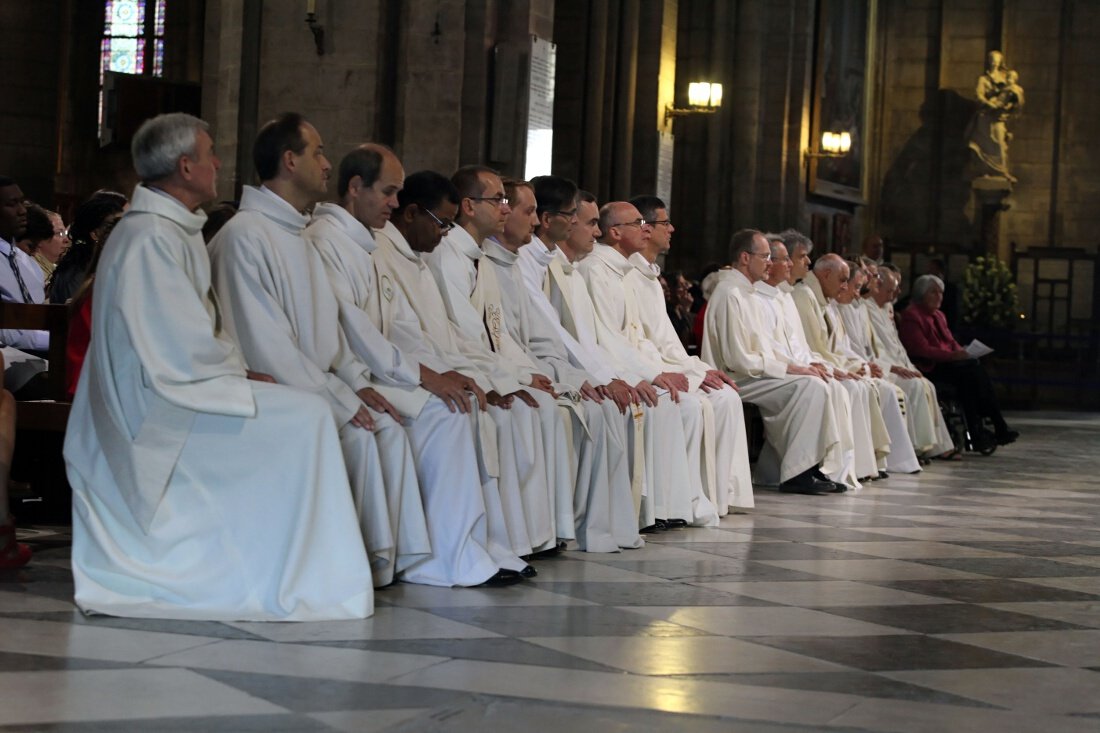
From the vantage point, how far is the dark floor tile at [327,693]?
3756mm

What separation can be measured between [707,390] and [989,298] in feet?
48.3

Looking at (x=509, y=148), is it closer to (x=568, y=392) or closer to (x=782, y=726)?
(x=568, y=392)

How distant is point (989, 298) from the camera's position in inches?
875

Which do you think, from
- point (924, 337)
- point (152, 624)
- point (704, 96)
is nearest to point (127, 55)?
point (704, 96)

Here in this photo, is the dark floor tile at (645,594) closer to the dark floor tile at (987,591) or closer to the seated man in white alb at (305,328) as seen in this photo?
the seated man in white alb at (305,328)

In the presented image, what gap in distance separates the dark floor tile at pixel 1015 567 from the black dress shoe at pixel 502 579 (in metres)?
1.97

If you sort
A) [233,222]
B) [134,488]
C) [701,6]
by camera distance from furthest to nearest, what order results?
[701,6]
[233,222]
[134,488]

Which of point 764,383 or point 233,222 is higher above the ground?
point 233,222

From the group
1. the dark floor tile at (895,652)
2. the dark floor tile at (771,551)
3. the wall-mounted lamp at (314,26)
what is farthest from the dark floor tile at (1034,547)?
the wall-mounted lamp at (314,26)

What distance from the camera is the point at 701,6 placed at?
19.8 m

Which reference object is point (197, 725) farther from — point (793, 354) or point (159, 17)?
point (159, 17)

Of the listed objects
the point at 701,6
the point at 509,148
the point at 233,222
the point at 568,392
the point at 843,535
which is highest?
the point at 701,6

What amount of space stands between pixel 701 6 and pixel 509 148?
9.19 m

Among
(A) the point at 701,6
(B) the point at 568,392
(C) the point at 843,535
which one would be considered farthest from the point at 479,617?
(A) the point at 701,6
